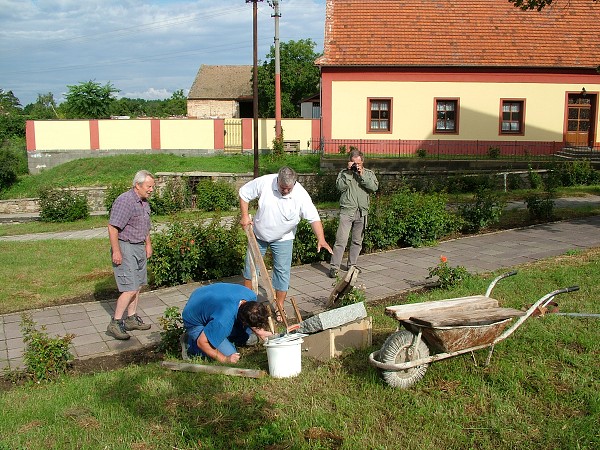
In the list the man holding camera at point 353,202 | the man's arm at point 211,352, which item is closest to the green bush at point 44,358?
the man's arm at point 211,352

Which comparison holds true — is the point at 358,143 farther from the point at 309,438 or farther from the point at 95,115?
the point at 309,438

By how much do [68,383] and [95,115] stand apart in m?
32.3

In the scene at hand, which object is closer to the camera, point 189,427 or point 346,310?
point 189,427

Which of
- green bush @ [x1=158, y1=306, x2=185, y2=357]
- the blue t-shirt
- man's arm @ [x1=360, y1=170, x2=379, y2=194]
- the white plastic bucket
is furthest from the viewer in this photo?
man's arm @ [x1=360, y1=170, x2=379, y2=194]

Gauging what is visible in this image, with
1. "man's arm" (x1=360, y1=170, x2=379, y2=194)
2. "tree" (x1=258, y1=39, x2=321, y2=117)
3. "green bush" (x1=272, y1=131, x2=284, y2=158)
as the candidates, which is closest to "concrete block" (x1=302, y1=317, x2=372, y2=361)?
"man's arm" (x1=360, y1=170, x2=379, y2=194)

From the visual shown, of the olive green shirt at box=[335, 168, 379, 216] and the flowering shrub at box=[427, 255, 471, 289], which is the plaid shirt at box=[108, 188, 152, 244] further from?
the flowering shrub at box=[427, 255, 471, 289]

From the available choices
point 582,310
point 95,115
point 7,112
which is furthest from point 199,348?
point 7,112

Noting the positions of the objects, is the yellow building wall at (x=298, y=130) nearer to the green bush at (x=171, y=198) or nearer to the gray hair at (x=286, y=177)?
the green bush at (x=171, y=198)

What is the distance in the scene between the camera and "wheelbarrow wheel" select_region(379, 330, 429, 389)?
414 centimetres

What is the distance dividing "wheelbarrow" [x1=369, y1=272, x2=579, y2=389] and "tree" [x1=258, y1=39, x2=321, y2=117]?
147 feet

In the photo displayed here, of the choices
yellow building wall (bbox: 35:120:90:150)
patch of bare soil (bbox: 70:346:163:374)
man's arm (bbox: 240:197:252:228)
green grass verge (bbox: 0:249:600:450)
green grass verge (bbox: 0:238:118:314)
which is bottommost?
patch of bare soil (bbox: 70:346:163:374)

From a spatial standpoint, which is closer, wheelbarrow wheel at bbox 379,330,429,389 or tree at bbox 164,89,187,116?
wheelbarrow wheel at bbox 379,330,429,389

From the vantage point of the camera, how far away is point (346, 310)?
4.98 metres

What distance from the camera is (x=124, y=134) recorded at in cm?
2988
